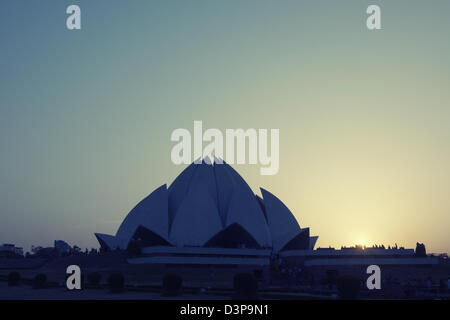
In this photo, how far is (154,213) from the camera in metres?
44.9

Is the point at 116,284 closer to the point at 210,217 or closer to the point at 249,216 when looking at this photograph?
the point at 210,217

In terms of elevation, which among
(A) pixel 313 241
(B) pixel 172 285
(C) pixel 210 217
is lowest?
(B) pixel 172 285

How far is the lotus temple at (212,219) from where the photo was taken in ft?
141

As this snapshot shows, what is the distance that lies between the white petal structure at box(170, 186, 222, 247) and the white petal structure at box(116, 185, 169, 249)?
1.02m

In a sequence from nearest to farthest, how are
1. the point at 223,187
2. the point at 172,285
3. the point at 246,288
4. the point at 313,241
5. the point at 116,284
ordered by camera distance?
1. the point at 246,288
2. the point at 172,285
3. the point at 116,284
4. the point at 223,187
5. the point at 313,241

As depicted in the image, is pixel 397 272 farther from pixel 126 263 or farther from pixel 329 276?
pixel 126 263

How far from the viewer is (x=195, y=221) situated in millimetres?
43406

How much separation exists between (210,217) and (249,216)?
3.04m

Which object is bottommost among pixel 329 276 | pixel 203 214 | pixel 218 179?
pixel 329 276

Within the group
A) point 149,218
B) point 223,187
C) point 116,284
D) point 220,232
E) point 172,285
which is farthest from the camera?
point 223,187

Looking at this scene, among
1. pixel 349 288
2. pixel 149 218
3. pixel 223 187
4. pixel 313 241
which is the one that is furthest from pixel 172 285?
pixel 313 241

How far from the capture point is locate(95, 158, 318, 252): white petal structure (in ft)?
142
